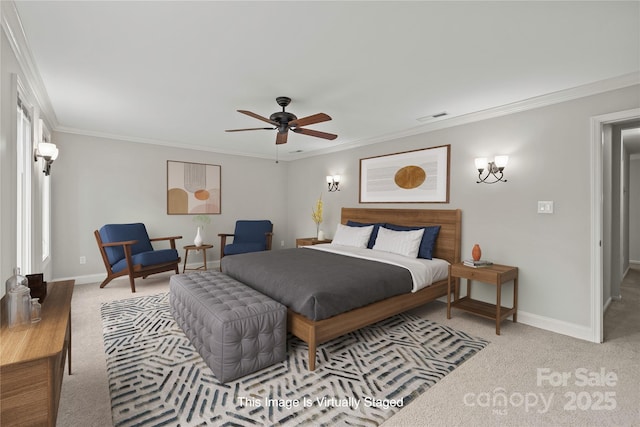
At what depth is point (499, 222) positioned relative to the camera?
354 centimetres

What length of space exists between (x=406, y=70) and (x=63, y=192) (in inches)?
205

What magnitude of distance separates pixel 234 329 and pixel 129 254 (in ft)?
9.95

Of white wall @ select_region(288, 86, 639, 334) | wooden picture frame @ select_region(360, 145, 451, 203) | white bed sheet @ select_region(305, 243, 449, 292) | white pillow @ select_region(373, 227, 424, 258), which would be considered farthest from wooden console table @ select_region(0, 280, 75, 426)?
wooden picture frame @ select_region(360, 145, 451, 203)

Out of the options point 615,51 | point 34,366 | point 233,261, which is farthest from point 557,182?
point 34,366

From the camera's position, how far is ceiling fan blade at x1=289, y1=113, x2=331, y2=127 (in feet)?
9.37

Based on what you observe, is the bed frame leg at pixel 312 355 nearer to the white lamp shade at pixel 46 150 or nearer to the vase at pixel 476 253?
the vase at pixel 476 253

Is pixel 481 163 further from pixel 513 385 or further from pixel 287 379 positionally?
pixel 287 379

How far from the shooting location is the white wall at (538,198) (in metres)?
2.94

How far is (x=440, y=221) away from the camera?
13.4 ft

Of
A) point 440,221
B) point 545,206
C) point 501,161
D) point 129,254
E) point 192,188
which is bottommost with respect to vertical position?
point 129,254

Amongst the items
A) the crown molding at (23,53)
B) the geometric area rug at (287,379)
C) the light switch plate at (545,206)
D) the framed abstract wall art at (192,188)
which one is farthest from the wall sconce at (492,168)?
the framed abstract wall art at (192,188)

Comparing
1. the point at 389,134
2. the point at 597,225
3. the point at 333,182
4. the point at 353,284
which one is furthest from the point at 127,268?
the point at 597,225

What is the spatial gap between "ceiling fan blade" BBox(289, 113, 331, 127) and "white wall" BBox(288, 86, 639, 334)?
2052 millimetres

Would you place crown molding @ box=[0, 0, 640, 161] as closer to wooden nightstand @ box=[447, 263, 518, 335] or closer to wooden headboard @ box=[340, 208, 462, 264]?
wooden headboard @ box=[340, 208, 462, 264]
